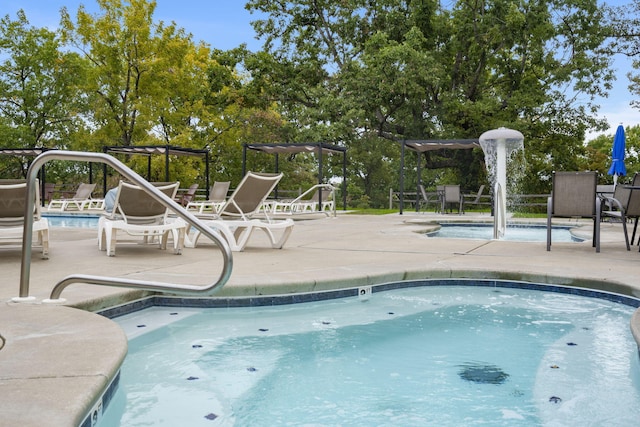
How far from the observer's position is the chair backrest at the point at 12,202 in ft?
17.5

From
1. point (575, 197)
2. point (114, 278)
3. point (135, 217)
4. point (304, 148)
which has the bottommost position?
point (114, 278)

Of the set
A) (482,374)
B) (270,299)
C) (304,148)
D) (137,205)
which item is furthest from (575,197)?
(304,148)

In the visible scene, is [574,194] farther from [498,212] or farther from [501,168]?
[501,168]

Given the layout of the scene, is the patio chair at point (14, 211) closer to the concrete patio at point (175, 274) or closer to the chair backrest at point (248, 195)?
the concrete patio at point (175, 274)

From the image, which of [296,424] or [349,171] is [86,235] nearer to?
[296,424]

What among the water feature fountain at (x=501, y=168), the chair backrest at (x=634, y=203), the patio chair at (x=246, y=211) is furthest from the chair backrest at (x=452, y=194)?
the patio chair at (x=246, y=211)

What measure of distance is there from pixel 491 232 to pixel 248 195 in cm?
627

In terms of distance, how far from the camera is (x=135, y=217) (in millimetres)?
6133

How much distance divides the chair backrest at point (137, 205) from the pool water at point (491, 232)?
5.75 meters

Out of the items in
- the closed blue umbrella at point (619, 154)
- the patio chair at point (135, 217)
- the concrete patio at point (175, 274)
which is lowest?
the concrete patio at point (175, 274)

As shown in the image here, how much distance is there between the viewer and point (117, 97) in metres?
25.6

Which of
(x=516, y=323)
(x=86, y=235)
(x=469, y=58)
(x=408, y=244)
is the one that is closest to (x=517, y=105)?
(x=469, y=58)

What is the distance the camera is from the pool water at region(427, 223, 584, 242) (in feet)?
34.3

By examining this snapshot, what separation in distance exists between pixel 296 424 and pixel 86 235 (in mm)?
7055
